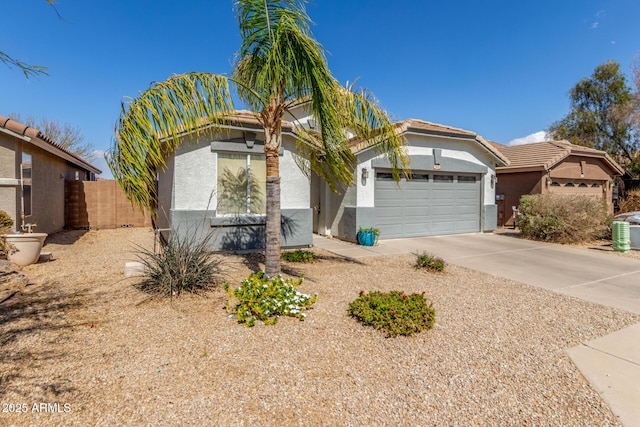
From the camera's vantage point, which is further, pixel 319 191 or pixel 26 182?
pixel 319 191

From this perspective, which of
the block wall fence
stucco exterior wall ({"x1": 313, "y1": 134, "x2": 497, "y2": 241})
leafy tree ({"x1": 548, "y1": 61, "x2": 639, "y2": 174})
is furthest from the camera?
leafy tree ({"x1": 548, "y1": 61, "x2": 639, "y2": 174})

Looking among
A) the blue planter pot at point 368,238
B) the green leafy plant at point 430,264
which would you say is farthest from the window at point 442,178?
the green leafy plant at point 430,264

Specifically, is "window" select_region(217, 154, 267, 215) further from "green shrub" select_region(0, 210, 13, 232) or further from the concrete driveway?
"green shrub" select_region(0, 210, 13, 232)

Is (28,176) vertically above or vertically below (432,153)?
below

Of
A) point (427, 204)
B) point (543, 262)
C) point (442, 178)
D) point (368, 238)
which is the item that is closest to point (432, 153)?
point (442, 178)

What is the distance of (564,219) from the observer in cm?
1234

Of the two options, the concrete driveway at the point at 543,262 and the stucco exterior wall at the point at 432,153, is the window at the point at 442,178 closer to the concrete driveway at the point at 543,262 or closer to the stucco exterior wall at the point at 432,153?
the stucco exterior wall at the point at 432,153

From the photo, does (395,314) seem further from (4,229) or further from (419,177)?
(419,177)

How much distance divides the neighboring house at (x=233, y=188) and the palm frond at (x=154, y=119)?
4.20 metres

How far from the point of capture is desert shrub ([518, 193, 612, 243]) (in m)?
12.2

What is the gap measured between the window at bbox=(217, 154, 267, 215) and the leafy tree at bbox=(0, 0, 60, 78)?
5689 millimetres

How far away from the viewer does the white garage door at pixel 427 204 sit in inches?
498

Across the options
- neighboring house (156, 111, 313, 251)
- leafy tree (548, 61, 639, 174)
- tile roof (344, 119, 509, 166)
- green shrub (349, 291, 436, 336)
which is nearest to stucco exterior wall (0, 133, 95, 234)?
neighboring house (156, 111, 313, 251)

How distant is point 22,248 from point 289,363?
25.1 ft
